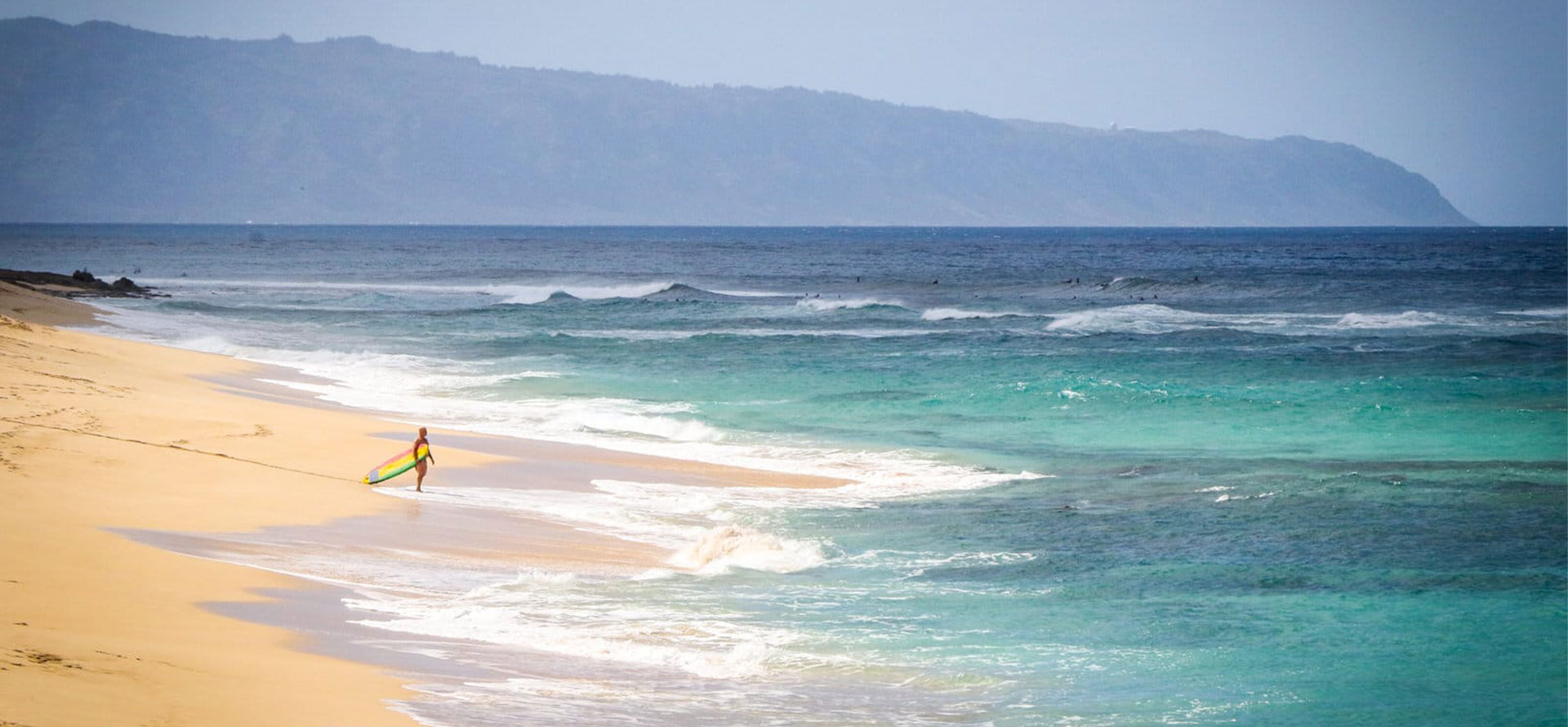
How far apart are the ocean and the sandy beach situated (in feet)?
2.32

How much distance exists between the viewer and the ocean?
351 inches

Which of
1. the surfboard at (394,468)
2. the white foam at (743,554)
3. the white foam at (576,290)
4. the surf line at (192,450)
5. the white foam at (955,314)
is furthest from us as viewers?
the white foam at (576,290)

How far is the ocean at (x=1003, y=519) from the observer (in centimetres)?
891

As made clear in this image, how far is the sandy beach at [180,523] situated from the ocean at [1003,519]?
708mm

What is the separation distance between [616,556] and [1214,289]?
4944 cm

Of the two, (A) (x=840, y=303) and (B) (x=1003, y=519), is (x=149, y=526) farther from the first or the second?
(A) (x=840, y=303)

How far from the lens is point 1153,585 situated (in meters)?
11.6

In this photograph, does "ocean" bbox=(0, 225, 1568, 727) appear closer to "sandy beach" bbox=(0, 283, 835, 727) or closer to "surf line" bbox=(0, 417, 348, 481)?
"sandy beach" bbox=(0, 283, 835, 727)

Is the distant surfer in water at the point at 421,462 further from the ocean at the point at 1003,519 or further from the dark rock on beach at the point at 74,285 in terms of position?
the dark rock on beach at the point at 74,285

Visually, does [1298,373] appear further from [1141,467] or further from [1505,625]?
[1505,625]

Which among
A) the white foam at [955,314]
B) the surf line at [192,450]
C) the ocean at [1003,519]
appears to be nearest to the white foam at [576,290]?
the white foam at [955,314]

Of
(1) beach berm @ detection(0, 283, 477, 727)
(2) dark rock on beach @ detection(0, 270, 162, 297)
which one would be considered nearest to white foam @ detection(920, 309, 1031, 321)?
(1) beach berm @ detection(0, 283, 477, 727)

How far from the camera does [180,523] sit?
11.7 meters

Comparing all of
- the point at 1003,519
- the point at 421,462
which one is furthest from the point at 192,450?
the point at 1003,519
